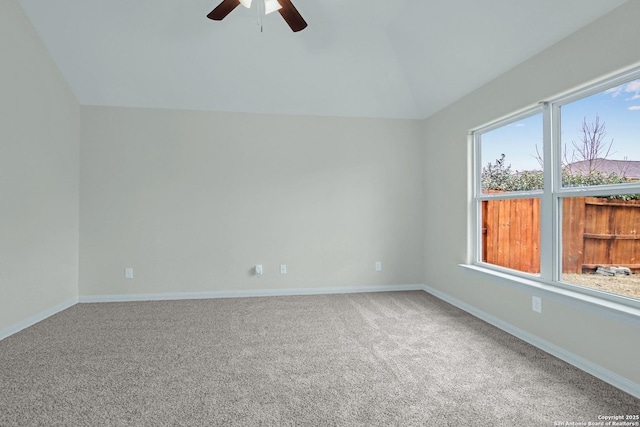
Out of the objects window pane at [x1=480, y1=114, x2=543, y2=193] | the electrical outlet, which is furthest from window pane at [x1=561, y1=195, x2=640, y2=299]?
window pane at [x1=480, y1=114, x2=543, y2=193]

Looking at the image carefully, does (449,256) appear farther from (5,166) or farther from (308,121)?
(5,166)

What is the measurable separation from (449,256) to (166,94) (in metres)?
3.99

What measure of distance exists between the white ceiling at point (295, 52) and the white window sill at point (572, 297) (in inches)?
75.6

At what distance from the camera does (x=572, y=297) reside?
2461 mm

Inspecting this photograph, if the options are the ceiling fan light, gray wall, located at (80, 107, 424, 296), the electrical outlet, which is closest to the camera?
the ceiling fan light

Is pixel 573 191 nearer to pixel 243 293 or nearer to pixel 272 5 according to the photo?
pixel 272 5

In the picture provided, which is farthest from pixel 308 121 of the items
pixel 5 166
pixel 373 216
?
pixel 5 166

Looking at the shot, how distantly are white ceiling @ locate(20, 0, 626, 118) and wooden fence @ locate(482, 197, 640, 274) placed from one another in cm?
130

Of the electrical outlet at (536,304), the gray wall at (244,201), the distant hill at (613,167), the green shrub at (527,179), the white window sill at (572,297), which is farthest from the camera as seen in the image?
the gray wall at (244,201)

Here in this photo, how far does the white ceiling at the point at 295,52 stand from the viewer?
3086 millimetres

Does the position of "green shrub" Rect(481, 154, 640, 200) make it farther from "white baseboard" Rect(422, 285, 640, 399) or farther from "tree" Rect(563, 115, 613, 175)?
"white baseboard" Rect(422, 285, 640, 399)

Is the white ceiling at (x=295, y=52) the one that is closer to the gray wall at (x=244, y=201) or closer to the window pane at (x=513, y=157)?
the gray wall at (x=244, y=201)

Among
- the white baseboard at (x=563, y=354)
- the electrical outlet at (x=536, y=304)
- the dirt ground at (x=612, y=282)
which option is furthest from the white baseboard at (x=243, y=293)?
the dirt ground at (x=612, y=282)

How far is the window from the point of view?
228 cm
